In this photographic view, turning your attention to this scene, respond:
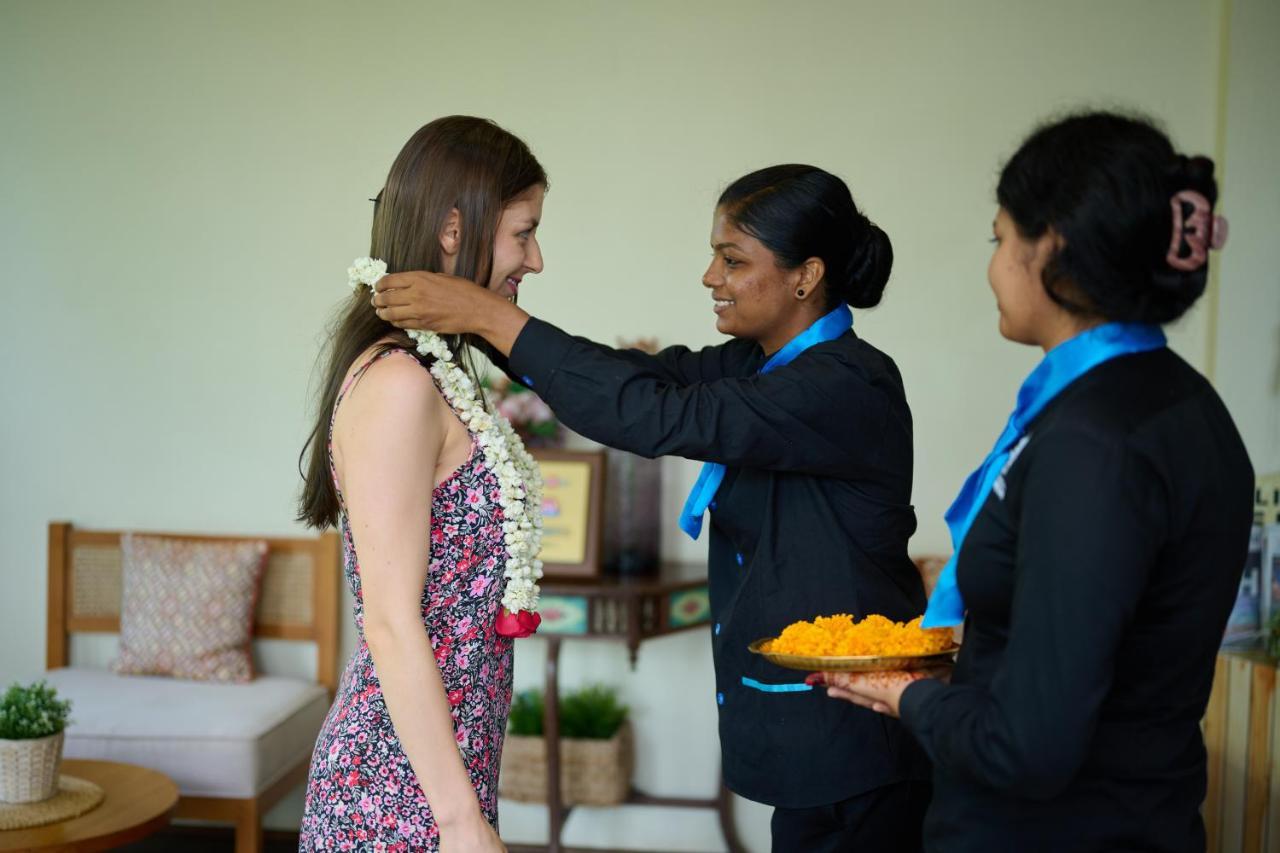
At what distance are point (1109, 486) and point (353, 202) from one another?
131 inches

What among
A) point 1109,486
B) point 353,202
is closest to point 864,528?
point 1109,486

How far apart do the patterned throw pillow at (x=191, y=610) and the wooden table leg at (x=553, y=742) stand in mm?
1025

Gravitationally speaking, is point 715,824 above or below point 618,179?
below

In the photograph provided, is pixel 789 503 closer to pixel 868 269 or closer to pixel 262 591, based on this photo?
pixel 868 269

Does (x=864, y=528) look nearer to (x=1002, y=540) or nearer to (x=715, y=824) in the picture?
(x=1002, y=540)

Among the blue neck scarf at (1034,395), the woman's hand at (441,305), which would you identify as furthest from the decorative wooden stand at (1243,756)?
the woman's hand at (441,305)

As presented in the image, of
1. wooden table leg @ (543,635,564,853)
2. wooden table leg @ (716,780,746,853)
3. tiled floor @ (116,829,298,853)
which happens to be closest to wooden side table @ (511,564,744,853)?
wooden table leg @ (543,635,564,853)

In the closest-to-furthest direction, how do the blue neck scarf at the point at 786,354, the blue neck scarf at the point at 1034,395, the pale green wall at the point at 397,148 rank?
the blue neck scarf at the point at 1034,395 < the blue neck scarf at the point at 786,354 < the pale green wall at the point at 397,148

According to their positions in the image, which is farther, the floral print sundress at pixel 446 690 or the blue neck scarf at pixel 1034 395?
the floral print sundress at pixel 446 690

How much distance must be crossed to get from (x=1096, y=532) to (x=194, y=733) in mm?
3015

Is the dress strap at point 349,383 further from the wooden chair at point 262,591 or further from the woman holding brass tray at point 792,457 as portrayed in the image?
the wooden chair at point 262,591

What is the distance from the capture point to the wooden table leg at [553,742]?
359 cm

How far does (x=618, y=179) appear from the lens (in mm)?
4027

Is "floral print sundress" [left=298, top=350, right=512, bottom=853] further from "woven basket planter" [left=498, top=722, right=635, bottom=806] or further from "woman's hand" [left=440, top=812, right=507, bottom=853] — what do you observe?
"woven basket planter" [left=498, top=722, right=635, bottom=806]
